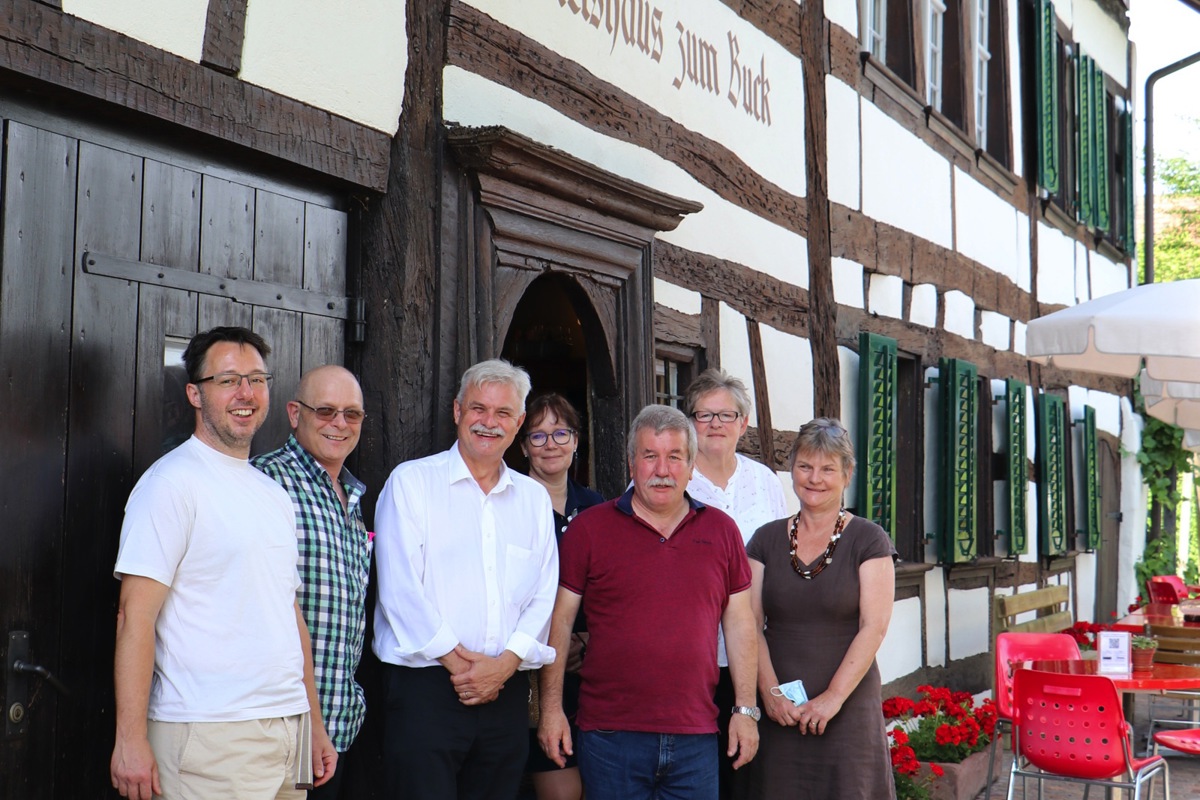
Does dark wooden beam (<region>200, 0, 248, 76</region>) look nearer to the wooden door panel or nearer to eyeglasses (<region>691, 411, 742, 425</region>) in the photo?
the wooden door panel

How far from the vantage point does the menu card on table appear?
5227mm

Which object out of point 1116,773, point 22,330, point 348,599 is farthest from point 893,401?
point 22,330

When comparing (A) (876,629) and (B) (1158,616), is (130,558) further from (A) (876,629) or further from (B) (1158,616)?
(B) (1158,616)

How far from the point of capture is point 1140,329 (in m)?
6.16

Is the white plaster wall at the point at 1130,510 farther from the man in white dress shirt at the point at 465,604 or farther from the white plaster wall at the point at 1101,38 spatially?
the man in white dress shirt at the point at 465,604

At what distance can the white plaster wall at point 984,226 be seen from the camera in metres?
9.01

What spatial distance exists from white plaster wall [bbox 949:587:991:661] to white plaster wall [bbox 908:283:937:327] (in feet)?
5.35

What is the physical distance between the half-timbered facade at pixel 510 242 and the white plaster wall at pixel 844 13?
0.02 metres

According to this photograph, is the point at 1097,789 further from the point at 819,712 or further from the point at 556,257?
the point at 556,257

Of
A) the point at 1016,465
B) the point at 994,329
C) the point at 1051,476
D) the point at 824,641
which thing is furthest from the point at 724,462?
the point at 1051,476

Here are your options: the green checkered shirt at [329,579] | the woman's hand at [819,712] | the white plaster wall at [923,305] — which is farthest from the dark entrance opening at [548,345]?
the white plaster wall at [923,305]

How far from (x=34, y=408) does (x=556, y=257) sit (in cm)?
193

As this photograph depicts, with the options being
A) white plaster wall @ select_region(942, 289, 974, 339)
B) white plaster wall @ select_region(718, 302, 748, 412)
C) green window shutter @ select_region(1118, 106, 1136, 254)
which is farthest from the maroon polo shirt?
green window shutter @ select_region(1118, 106, 1136, 254)

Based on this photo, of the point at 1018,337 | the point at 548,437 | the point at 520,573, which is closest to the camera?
the point at 520,573
